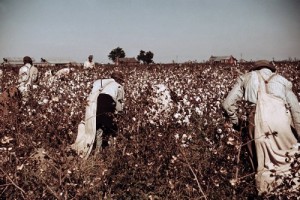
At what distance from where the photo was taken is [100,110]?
526cm

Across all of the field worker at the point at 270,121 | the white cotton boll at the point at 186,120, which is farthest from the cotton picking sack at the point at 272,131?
the white cotton boll at the point at 186,120

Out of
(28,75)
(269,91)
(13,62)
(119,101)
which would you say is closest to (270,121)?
(269,91)

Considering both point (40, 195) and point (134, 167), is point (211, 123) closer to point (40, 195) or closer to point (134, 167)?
point (134, 167)

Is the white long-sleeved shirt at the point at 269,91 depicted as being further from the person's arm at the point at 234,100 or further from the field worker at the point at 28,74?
the field worker at the point at 28,74

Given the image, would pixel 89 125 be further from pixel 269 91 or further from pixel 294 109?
pixel 294 109

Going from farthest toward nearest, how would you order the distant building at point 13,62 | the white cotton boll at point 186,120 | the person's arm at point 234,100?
the distant building at point 13,62, the white cotton boll at point 186,120, the person's arm at point 234,100

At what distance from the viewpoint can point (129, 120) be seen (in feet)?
14.8

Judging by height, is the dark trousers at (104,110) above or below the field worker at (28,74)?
below

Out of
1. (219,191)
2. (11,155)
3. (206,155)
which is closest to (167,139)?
(206,155)

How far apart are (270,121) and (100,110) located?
8.37 feet

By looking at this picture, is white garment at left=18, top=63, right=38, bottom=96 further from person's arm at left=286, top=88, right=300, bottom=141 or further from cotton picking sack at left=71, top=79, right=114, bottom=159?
person's arm at left=286, top=88, right=300, bottom=141

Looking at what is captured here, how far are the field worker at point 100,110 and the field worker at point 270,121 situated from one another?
2082mm

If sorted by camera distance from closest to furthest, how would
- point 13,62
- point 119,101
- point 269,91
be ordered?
point 269,91, point 119,101, point 13,62

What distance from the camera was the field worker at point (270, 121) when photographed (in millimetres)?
3361
